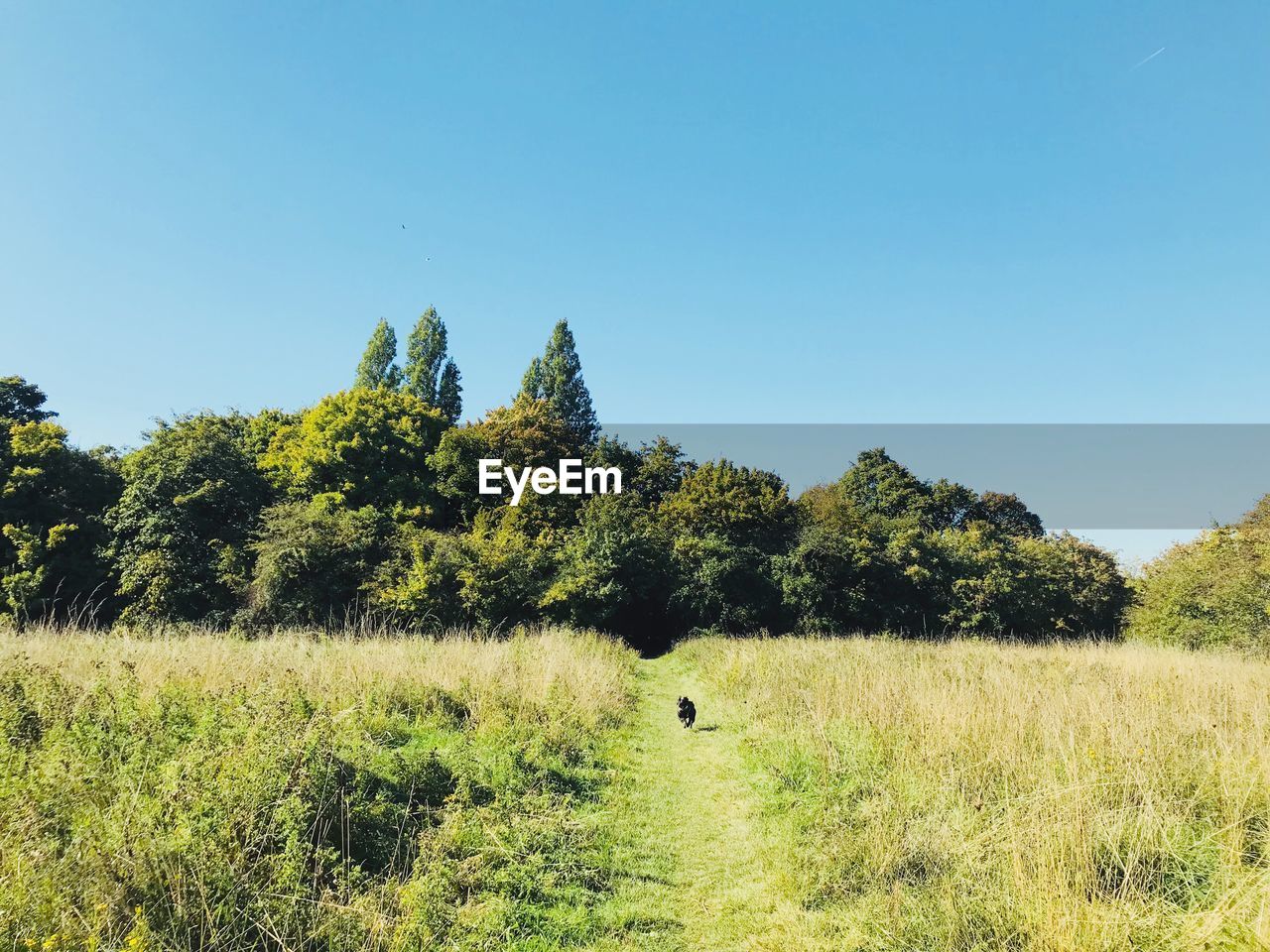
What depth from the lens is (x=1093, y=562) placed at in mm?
37500

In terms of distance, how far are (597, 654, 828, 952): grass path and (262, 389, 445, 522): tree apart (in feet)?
80.1

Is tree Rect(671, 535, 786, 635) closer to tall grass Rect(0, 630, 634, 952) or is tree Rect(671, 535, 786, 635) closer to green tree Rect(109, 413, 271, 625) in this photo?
green tree Rect(109, 413, 271, 625)

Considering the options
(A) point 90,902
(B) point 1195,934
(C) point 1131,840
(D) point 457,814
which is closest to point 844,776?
(C) point 1131,840

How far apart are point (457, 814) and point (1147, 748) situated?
595cm

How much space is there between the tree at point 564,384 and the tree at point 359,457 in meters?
13.3

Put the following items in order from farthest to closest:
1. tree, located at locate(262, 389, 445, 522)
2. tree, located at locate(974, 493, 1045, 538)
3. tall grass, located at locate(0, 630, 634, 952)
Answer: tree, located at locate(974, 493, 1045, 538)
tree, located at locate(262, 389, 445, 522)
tall grass, located at locate(0, 630, 634, 952)

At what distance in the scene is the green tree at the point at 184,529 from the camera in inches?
818

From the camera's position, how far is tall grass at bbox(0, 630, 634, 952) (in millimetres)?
3053

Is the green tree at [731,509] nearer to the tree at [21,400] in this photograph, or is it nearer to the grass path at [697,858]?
the grass path at [697,858]

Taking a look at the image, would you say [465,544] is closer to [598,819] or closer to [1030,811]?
[598,819]

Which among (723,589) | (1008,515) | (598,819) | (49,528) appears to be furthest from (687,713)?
(1008,515)

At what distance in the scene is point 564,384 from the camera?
149 ft

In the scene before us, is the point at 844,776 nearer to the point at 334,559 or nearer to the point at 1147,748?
the point at 1147,748

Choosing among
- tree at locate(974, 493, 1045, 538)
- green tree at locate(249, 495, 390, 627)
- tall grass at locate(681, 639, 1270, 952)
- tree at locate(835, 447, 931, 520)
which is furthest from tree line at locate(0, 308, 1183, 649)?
tall grass at locate(681, 639, 1270, 952)
